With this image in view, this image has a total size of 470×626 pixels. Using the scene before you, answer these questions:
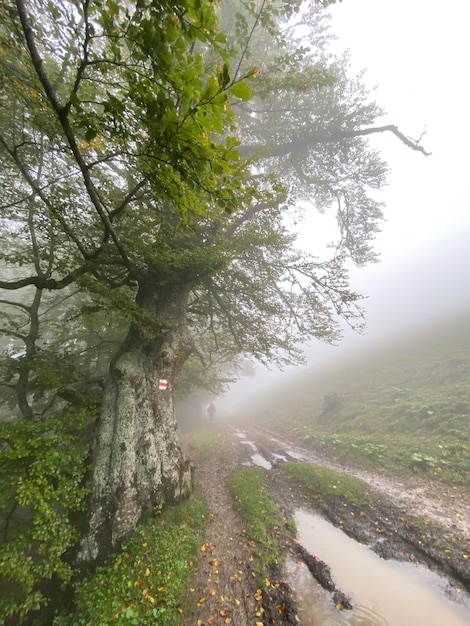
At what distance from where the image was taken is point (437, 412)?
1305 cm

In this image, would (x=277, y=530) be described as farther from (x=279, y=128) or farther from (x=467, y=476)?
(x=279, y=128)

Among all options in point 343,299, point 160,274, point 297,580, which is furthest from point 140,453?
point 343,299

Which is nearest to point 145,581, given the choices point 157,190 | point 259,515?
point 259,515

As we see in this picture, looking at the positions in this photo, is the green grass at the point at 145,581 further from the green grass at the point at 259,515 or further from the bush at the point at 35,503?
the green grass at the point at 259,515

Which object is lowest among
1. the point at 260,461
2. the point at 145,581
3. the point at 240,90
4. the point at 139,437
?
the point at 260,461

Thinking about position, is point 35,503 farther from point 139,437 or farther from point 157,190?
point 157,190

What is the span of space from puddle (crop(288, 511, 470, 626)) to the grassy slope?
4.77m

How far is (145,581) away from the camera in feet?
16.0

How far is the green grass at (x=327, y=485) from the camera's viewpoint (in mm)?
7711

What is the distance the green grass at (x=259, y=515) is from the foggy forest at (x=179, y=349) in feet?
0.18

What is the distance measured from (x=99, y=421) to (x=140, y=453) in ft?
4.41

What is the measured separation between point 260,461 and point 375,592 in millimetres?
7580

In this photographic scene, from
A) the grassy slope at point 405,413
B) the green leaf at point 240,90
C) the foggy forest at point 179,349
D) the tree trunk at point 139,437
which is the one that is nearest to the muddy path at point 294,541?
the foggy forest at point 179,349

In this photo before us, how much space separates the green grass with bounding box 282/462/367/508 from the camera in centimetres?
771
